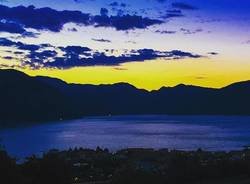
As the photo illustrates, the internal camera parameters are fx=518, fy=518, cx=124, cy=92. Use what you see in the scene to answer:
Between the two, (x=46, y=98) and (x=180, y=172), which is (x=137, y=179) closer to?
(x=180, y=172)

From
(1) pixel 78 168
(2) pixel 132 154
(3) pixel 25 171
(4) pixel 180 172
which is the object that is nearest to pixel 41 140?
(2) pixel 132 154

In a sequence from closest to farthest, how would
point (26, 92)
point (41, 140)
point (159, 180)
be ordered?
1. point (159, 180)
2. point (41, 140)
3. point (26, 92)

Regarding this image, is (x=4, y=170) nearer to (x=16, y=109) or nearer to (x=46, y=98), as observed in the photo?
(x=16, y=109)

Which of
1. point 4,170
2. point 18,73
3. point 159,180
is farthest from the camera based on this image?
point 18,73

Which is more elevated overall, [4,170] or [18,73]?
[18,73]

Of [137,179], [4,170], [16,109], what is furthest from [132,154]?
[16,109]

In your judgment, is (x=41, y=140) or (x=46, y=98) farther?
(x=46, y=98)
